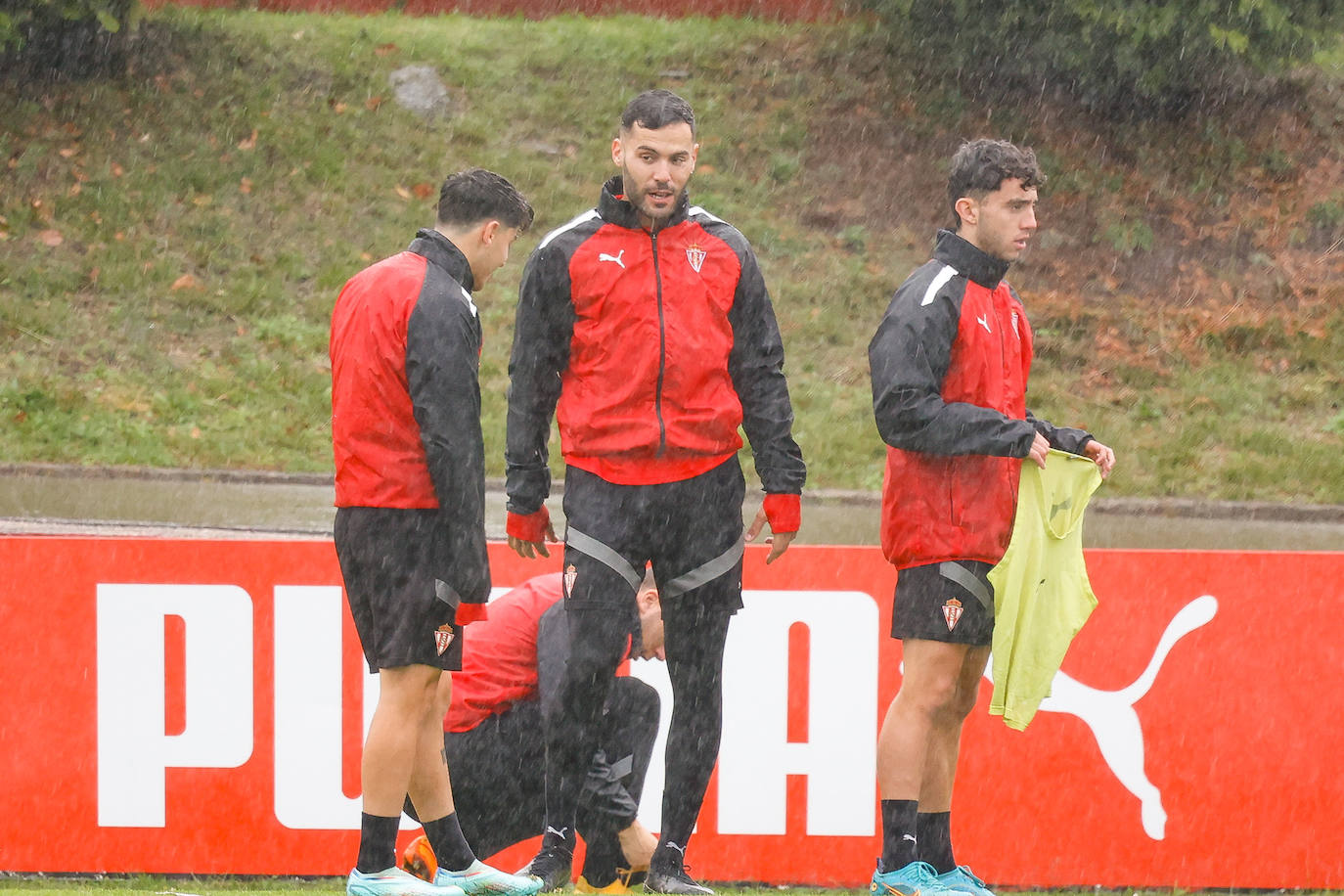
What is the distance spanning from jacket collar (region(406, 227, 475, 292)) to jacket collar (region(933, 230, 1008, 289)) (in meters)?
1.23

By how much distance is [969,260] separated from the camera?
3.94m

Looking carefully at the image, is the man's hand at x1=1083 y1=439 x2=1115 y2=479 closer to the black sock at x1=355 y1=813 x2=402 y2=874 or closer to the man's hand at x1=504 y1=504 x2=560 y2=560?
the man's hand at x1=504 y1=504 x2=560 y2=560

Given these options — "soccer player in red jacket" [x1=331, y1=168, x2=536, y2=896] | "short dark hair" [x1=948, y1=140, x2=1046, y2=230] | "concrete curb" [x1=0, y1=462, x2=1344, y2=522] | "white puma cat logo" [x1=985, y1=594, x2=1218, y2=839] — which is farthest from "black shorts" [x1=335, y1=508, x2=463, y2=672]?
"concrete curb" [x1=0, y1=462, x2=1344, y2=522]

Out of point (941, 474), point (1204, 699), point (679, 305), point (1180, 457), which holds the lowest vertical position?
point (1180, 457)

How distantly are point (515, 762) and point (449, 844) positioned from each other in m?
0.78

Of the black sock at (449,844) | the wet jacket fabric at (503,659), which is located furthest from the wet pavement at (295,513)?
the black sock at (449,844)

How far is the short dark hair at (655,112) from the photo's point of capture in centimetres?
386

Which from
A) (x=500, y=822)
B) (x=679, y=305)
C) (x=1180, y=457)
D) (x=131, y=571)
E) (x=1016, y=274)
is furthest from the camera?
(x=1016, y=274)

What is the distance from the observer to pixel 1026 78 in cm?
1797

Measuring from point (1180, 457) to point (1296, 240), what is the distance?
425 cm

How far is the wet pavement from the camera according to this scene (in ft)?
37.5

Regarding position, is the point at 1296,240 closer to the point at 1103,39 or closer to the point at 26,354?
the point at 1103,39

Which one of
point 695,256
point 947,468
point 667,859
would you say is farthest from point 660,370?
point 667,859

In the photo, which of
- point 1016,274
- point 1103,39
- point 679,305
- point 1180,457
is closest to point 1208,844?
point 679,305
